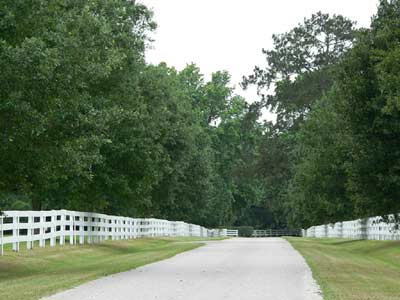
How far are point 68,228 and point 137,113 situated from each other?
→ 7.84 meters

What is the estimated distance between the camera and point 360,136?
26578mm

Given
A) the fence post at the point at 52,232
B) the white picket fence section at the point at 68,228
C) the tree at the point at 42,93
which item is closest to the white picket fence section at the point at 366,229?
the white picket fence section at the point at 68,228

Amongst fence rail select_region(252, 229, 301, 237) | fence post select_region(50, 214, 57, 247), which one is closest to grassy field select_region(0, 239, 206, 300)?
fence post select_region(50, 214, 57, 247)

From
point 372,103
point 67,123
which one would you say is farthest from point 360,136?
point 67,123

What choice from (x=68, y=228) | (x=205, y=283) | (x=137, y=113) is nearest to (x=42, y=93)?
(x=205, y=283)

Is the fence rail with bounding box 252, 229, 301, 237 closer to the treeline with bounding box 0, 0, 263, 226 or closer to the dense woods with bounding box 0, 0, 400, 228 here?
the dense woods with bounding box 0, 0, 400, 228

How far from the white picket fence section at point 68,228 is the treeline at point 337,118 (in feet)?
34.7

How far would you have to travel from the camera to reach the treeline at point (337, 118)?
2581cm

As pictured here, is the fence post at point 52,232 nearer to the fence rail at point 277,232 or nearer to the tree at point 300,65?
the tree at point 300,65

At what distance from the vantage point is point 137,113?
1140 inches

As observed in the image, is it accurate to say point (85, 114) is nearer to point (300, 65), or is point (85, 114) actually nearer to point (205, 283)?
point (205, 283)

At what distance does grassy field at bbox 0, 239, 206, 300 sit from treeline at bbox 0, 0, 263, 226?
1.93 m

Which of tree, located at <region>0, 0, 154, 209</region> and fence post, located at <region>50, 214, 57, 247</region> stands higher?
tree, located at <region>0, 0, 154, 209</region>

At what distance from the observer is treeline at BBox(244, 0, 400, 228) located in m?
25.8
